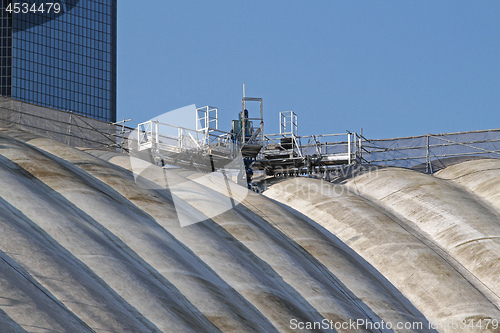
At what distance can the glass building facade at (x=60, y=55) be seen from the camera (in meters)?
176

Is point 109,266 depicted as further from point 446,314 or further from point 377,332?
point 446,314

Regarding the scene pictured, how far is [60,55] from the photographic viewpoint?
607ft

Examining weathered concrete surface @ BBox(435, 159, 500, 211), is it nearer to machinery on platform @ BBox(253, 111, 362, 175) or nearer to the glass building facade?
machinery on platform @ BBox(253, 111, 362, 175)

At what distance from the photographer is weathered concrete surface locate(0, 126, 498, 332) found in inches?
766

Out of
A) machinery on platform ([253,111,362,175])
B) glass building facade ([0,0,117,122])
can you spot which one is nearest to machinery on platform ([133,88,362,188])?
machinery on platform ([253,111,362,175])

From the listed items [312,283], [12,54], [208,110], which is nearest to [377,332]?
[312,283]

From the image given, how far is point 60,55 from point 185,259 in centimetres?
16935

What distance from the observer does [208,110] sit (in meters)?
43.1

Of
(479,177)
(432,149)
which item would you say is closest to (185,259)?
(479,177)

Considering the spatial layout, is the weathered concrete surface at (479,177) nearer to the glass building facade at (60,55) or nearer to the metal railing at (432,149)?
the metal railing at (432,149)

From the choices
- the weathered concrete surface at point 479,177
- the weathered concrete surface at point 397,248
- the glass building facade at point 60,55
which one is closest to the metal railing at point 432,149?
the weathered concrete surface at point 479,177

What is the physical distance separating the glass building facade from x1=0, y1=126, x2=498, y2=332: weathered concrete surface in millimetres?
148008

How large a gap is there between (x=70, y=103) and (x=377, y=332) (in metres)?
167

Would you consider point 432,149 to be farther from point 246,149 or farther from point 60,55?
point 60,55
